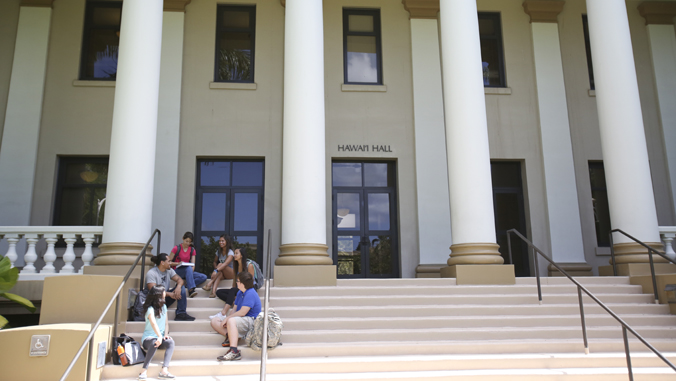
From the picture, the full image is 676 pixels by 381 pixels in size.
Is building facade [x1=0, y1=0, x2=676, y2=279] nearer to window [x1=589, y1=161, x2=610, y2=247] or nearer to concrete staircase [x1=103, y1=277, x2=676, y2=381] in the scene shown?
window [x1=589, y1=161, x2=610, y2=247]

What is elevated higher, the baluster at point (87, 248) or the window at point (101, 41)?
the window at point (101, 41)

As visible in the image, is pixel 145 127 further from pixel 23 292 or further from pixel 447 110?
pixel 447 110

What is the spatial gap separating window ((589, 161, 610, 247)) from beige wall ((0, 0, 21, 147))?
15.7 metres

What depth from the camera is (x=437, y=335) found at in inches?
322

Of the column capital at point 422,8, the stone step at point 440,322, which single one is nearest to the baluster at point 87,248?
the stone step at point 440,322

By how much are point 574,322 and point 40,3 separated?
14.8m

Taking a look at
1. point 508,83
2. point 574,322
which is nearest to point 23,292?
point 574,322

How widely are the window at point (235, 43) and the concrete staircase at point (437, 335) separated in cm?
743

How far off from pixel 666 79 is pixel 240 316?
14125mm

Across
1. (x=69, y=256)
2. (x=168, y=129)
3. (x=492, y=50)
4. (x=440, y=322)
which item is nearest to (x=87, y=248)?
(x=69, y=256)

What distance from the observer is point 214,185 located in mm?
14195

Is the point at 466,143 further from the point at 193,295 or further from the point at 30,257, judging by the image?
the point at 30,257

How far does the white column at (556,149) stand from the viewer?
1408 cm

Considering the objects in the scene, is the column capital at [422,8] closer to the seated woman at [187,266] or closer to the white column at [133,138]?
the white column at [133,138]
